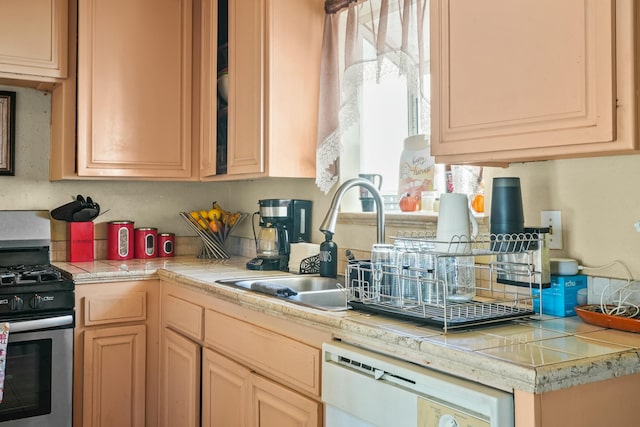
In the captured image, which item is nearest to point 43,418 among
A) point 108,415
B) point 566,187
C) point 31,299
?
point 108,415

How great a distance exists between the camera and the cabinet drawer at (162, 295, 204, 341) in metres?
2.47

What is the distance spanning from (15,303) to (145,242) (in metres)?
0.98

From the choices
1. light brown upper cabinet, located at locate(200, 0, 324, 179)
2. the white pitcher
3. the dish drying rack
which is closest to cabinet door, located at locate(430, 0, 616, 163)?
the white pitcher

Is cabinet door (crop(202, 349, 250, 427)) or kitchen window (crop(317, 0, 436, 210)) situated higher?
kitchen window (crop(317, 0, 436, 210))

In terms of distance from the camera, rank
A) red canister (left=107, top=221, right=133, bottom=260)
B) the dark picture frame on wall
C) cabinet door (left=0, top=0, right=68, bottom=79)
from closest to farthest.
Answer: cabinet door (left=0, top=0, right=68, bottom=79), the dark picture frame on wall, red canister (left=107, top=221, right=133, bottom=260)

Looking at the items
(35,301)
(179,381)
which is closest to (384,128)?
(179,381)

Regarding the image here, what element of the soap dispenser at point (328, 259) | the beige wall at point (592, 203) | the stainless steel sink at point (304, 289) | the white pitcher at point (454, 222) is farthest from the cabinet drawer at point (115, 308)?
the beige wall at point (592, 203)

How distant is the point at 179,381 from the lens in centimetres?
264

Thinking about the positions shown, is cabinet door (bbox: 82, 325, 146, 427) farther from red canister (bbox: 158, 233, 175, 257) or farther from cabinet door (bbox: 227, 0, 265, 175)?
cabinet door (bbox: 227, 0, 265, 175)

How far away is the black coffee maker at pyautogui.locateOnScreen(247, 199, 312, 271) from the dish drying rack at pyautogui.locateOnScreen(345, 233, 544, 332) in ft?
3.25

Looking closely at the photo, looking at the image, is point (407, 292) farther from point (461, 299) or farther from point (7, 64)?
point (7, 64)

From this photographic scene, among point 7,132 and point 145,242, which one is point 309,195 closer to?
point 145,242

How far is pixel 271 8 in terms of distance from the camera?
103 inches

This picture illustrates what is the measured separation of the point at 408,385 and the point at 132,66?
2.43 meters
